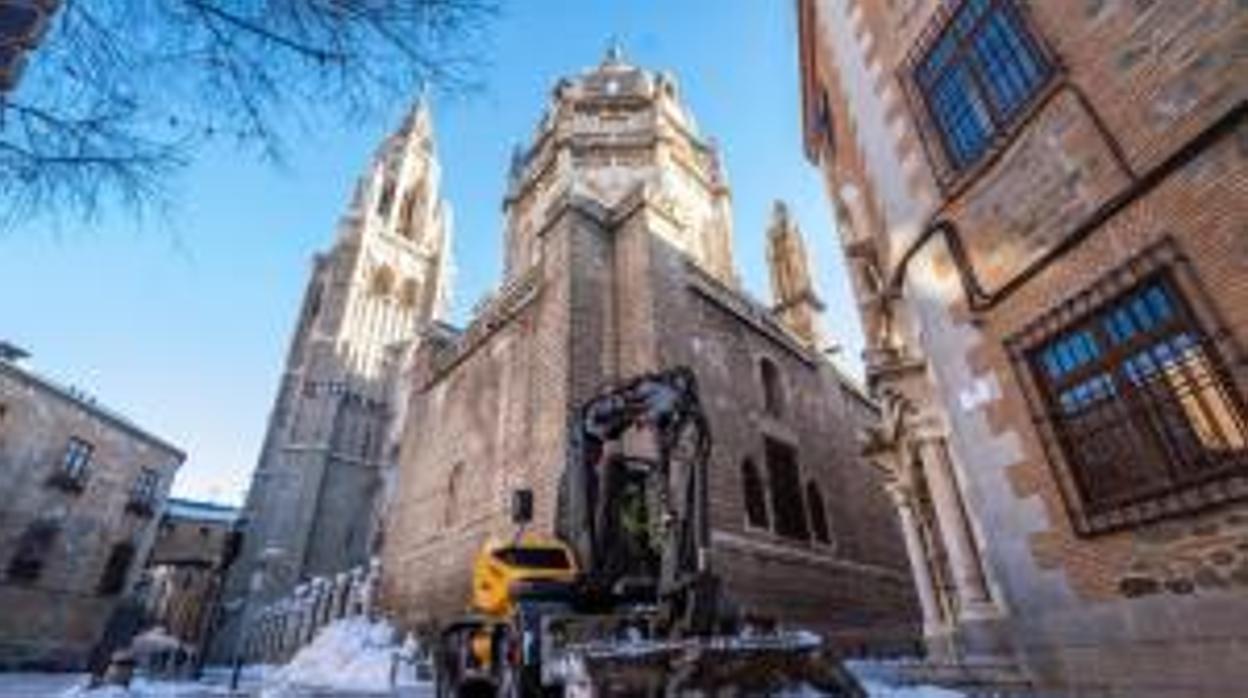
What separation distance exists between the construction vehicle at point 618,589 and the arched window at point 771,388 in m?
9.32

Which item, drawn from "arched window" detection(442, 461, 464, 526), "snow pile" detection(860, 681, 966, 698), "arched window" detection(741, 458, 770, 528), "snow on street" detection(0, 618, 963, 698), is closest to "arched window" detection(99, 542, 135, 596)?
"snow on street" detection(0, 618, 963, 698)

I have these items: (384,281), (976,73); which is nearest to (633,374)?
(976,73)

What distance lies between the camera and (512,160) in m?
27.1

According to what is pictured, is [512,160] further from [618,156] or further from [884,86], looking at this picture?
[884,86]

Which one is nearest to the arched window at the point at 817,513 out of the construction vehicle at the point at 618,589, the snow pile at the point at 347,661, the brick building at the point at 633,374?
the brick building at the point at 633,374

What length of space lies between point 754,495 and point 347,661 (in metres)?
9.79

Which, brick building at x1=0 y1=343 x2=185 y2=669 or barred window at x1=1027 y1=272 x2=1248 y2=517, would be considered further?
brick building at x1=0 y1=343 x2=185 y2=669

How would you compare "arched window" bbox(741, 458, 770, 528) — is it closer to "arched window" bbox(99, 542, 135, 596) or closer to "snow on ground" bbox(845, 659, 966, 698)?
"snow on ground" bbox(845, 659, 966, 698)

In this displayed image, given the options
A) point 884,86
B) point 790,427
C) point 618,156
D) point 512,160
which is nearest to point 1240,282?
point 884,86

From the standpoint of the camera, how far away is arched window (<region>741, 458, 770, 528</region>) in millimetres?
13531

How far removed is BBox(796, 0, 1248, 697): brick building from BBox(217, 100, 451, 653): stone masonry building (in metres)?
25.0

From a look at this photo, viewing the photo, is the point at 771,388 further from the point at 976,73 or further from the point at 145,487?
the point at 145,487

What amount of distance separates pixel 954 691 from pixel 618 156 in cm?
2078

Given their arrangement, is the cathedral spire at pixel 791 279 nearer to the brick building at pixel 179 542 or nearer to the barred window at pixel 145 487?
the barred window at pixel 145 487
